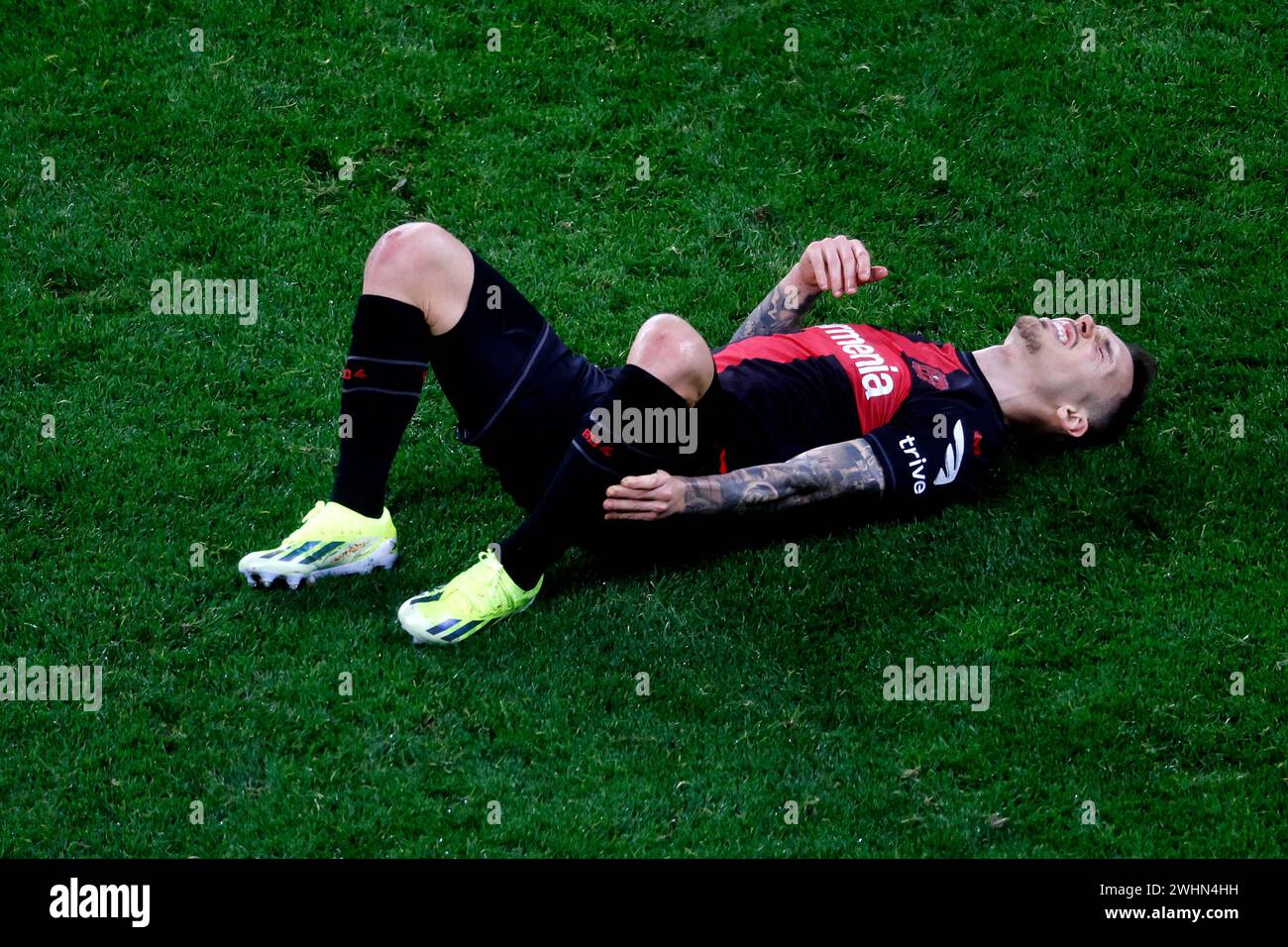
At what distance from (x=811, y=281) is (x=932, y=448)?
0.89 meters

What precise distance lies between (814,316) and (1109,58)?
7.72ft

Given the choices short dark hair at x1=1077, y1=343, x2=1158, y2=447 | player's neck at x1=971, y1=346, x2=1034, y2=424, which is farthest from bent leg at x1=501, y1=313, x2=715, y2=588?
short dark hair at x1=1077, y1=343, x2=1158, y2=447

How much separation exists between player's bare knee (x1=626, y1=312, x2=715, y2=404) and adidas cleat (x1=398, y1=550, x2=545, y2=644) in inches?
33.1

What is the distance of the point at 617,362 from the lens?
6262mm
